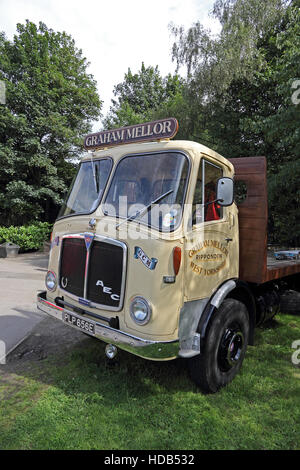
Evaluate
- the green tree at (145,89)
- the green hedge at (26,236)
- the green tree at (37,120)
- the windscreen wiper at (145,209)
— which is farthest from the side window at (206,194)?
the green tree at (145,89)

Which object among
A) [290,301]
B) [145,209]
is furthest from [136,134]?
[290,301]

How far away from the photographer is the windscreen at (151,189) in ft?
9.44

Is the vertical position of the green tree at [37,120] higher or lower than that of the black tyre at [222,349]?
higher

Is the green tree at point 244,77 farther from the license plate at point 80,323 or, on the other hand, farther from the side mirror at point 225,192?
the license plate at point 80,323

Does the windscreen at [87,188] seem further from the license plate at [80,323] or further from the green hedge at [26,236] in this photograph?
the green hedge at [26,236]

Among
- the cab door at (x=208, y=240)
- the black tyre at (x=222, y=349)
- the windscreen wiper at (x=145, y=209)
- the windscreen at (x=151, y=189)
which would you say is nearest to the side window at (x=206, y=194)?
the cab door at (x=208, y=240)

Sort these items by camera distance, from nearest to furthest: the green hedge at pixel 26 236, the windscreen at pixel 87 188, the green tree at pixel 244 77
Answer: the windscreen at pixel 87 188, the green tree at pixel 244 77, the green hedge at pixel 26 236

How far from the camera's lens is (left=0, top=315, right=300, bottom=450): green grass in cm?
A: 251

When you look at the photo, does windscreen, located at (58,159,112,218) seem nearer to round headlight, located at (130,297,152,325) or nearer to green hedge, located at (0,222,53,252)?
round headlight, located at (130,297,152,325)

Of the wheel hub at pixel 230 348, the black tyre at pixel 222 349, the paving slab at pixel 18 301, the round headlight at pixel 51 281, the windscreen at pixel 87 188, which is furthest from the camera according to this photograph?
the paving slab at pixel 18 301

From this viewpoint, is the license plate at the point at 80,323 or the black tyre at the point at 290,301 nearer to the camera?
the license plate at the point at 80,323

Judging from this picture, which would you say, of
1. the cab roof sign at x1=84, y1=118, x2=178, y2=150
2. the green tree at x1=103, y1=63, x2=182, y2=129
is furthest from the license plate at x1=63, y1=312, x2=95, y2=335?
the green tree at x1=103, y1=63, x2=182, y2=129

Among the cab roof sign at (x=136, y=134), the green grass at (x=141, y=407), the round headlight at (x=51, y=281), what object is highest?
the cab roof sign at (x=136, y=134)

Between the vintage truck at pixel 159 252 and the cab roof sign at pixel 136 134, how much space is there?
1 cm
